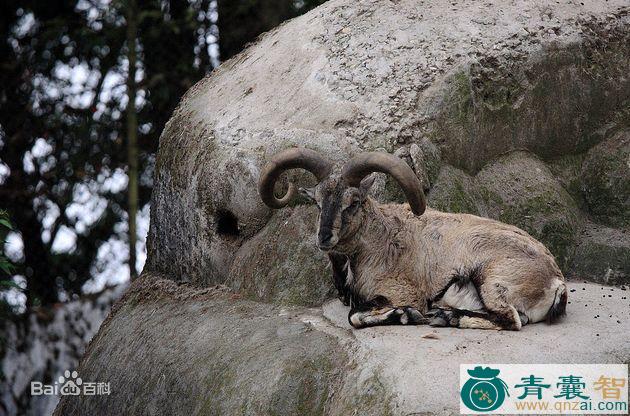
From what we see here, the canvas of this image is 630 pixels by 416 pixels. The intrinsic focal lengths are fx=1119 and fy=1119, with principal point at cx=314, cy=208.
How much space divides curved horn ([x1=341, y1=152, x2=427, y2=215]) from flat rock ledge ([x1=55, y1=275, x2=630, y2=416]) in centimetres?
100

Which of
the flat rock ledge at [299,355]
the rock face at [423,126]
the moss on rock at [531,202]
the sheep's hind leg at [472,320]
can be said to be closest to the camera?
the flat rock ledge at [299,355]

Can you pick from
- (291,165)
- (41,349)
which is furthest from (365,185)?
(41,349)

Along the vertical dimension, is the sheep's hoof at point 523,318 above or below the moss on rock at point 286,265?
below

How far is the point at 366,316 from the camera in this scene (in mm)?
8758

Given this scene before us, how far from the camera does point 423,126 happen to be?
10.5 meters

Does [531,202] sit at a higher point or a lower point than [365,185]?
lower

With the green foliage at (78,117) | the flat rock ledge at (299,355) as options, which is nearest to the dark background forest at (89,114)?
the green foliage at (78,117)

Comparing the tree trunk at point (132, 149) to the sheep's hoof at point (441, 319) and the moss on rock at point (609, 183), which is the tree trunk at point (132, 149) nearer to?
the moss on rock at point (609, 183)

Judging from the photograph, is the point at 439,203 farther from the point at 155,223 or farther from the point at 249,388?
the point at 155,223

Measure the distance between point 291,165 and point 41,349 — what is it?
23.9ft

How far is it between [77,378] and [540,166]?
17.2ft

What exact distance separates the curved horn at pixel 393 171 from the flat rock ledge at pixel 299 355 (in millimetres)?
1001

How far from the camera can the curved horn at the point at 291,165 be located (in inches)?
357

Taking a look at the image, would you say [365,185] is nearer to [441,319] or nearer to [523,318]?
[441,319]
